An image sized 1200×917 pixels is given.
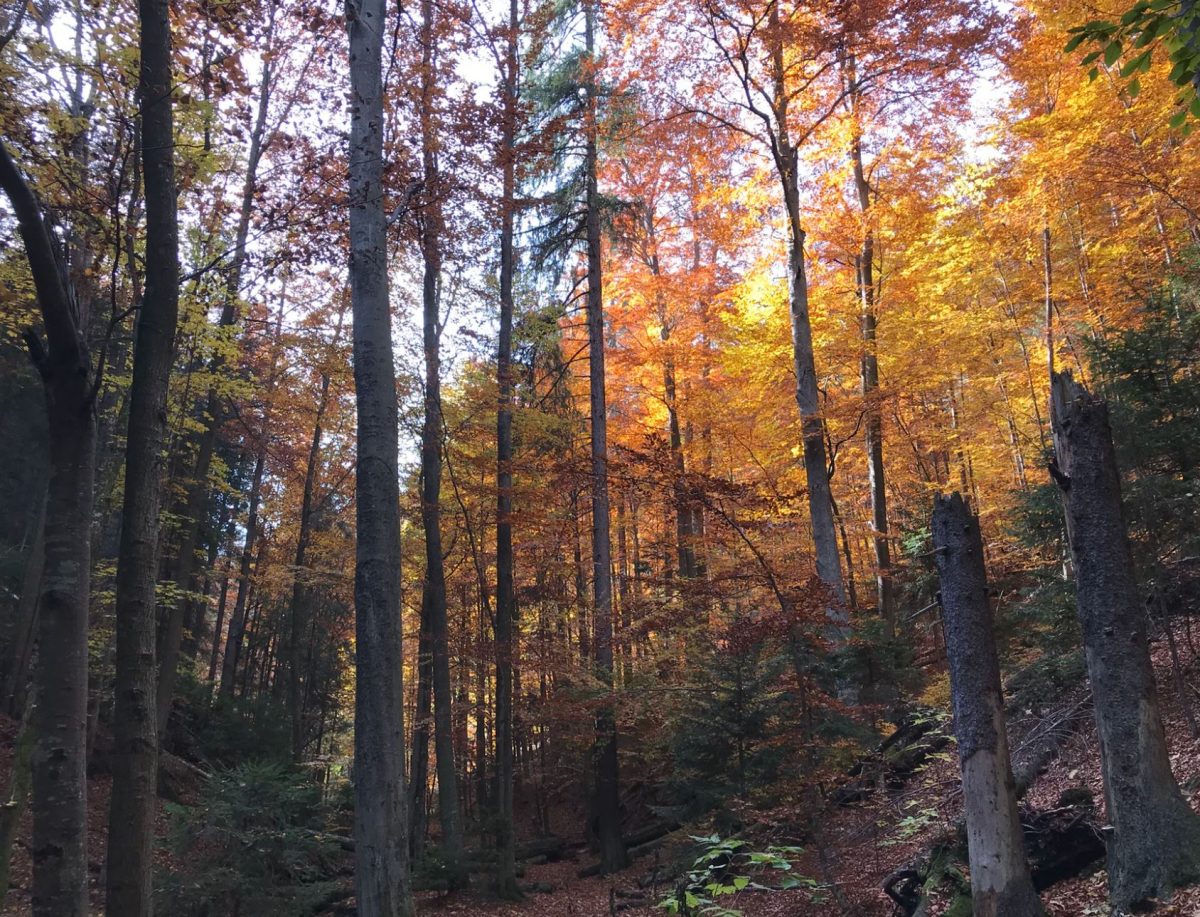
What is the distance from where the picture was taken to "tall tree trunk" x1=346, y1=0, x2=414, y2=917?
493 cm

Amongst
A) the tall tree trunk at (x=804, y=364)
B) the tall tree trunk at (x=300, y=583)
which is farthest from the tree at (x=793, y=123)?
the tall tree trunk at (x=300, y=583)

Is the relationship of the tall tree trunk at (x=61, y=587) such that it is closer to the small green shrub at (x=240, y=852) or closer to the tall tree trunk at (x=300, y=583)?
the small green shrub at (x=240, y=852)

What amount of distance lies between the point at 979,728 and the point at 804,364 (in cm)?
737

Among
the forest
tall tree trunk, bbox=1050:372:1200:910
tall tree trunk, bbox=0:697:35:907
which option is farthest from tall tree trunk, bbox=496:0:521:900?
tall tree trunk, bbox=1050:372:1200:910

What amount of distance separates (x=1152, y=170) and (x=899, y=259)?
212 inches

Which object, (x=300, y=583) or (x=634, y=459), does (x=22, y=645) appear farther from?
(x=634, y=459)

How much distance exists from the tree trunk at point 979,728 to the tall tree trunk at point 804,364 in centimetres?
533

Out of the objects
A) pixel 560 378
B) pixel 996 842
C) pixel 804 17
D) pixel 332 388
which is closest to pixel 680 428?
pixel 560 378

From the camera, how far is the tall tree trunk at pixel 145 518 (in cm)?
422

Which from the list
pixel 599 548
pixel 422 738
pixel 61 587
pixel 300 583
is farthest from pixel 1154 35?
pixel 422 738

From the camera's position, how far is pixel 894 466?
20891 mm

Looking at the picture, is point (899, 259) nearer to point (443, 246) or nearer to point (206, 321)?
point (443, 246)

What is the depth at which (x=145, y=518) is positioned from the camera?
15.0 feet

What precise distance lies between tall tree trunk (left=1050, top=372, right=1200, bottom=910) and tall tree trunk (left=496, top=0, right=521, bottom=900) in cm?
760
